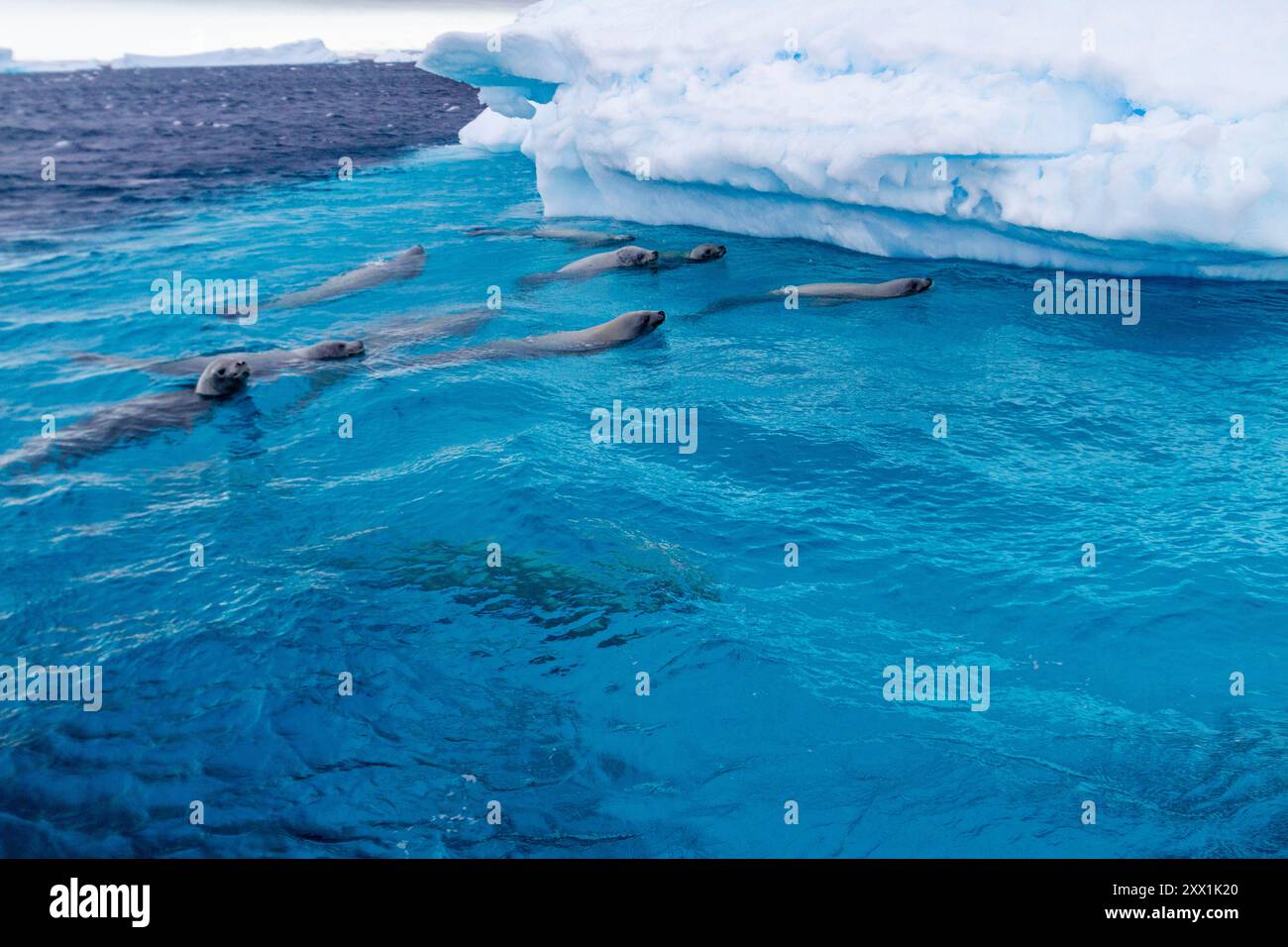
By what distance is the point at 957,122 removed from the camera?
10750 mm

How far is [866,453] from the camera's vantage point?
27.2ft

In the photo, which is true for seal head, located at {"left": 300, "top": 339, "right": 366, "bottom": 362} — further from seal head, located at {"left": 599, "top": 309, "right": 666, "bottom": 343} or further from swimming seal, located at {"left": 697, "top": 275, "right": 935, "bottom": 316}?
swimming seal, located at {"left": 697, "top": 275, "right": 935, "bottom": 316}

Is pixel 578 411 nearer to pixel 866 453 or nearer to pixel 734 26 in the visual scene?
pixel 866 453

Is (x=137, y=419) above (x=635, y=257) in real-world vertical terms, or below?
below

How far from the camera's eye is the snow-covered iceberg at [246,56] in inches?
3226

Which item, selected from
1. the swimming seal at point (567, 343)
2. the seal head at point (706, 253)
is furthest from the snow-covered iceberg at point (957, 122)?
the swimming seal at point (567, 343)

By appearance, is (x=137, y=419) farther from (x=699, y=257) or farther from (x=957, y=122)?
(x=957, y=122)

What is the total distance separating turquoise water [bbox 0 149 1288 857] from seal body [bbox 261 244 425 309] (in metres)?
2.92

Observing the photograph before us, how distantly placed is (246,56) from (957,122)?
9195 centimetres

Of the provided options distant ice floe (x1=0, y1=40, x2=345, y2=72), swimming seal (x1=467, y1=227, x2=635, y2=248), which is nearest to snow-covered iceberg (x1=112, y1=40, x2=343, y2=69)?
distant ice floe (x1=0, y1=40, x2=345, y2=72)

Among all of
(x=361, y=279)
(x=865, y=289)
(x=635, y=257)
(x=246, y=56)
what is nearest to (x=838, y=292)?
(x=865, y=289)

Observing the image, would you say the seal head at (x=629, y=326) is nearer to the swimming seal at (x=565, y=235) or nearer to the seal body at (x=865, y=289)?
the seal body at (x=865, y=289)

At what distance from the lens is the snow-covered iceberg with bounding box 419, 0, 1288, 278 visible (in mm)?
10273
